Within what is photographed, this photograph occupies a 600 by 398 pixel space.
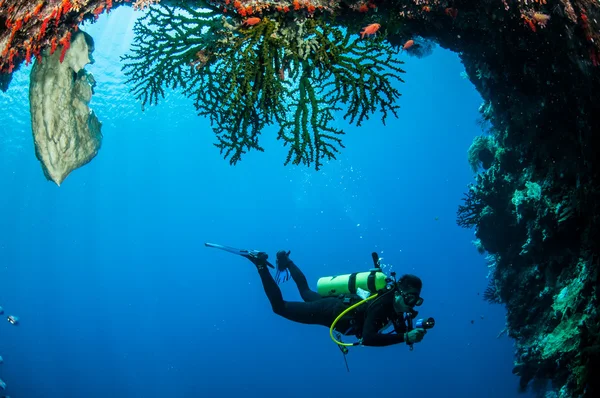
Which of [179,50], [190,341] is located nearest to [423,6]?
[179,50]

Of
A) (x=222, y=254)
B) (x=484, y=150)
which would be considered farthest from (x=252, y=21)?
(x=222, y=254)

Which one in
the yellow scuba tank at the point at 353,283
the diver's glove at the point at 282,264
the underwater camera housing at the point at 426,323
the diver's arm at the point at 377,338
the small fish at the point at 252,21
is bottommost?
the diver's arm at the point at 377,338

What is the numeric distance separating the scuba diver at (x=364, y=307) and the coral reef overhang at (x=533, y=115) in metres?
2.27

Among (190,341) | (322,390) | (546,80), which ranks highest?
(546,80)

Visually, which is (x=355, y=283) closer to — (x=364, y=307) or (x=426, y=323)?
(x=364, y=307)

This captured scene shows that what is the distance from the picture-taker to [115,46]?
111ft

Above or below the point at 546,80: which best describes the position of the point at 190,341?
below

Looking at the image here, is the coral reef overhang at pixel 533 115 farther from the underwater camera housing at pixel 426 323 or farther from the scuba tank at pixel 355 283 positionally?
the scuba tank at pixel 355 283

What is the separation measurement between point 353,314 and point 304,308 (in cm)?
158

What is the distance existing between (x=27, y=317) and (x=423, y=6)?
100398 millimetres

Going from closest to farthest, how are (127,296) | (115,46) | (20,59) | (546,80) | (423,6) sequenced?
(20,59) < (423,6) < (546,80) < (115,46) < (127,296)

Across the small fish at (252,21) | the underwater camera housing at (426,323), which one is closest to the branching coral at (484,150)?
the underwater camera housing at (426,323)

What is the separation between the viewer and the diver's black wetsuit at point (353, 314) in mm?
5514

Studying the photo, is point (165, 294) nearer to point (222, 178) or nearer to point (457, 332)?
point (222, 178)
